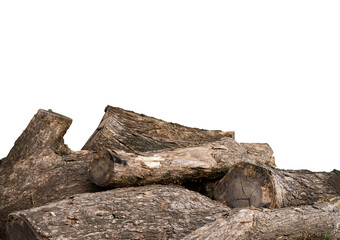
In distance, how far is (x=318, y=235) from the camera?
5879mm

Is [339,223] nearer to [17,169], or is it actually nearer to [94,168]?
[94,168]

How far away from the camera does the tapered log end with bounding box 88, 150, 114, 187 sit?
5688 mm

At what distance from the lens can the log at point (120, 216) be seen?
464 cm

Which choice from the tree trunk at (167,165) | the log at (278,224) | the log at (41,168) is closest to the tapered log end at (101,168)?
the tree trunk at (167,165)

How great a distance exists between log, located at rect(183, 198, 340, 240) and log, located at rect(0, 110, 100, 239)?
75.6 inches

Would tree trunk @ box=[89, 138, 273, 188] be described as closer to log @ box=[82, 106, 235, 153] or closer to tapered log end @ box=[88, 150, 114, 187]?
tapered log end @ box=[88, 150, 114, 187]

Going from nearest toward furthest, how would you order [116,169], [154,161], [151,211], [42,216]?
[42,216]
[151,211]
[116,169]
[154,161]

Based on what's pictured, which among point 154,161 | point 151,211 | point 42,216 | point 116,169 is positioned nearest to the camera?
point 42,216

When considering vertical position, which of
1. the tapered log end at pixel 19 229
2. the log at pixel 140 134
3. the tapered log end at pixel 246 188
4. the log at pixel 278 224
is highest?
the log at pixel 140 134

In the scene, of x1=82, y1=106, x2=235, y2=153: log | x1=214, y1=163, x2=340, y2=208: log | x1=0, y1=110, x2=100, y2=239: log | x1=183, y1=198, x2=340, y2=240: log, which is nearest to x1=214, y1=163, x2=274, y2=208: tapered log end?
x1=214, y1=163, x2=340, y2=208: log

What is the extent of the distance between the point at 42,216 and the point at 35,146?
1886 mm

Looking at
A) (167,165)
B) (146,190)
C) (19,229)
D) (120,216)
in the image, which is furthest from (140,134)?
(19,229)

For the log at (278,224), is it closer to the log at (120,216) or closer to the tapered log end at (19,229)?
the log at (120,216)

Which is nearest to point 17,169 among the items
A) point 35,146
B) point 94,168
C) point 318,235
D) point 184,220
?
point 35,146
